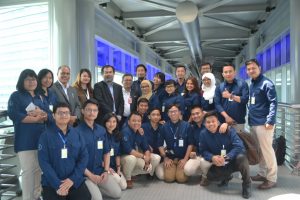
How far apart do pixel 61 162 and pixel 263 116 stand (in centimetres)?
243

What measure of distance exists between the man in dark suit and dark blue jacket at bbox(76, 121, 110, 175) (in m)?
0.62

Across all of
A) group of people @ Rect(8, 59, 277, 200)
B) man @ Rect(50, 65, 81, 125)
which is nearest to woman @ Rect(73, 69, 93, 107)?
group of people @ Rect(8, 59, 277, 200)

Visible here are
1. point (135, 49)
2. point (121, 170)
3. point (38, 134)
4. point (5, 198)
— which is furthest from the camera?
point (135, 49)

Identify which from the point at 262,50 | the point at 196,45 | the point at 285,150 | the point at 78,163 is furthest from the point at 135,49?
the point at 78,163

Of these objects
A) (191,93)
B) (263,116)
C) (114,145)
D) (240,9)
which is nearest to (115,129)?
(114,145)

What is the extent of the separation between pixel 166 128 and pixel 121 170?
848mm

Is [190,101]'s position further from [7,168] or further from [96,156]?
[7,168]

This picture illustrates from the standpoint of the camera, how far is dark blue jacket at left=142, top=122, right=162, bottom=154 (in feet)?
13.8

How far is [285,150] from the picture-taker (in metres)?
4.93

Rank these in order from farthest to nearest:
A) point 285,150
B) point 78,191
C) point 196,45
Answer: point 196,45 < point 285,150 < point 78,191

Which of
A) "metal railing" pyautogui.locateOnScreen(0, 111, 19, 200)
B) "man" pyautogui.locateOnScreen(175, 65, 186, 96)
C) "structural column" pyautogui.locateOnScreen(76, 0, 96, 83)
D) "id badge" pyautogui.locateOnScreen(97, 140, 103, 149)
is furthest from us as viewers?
"structural column" pyautogui.locateOnScreen(76, 0, 96, 83)

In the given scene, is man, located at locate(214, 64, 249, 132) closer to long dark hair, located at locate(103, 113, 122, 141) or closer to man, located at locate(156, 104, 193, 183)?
man, located at locate(156, 104, 193, 183)

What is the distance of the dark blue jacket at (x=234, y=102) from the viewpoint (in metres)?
3.74

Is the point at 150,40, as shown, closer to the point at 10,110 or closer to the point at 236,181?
the point at 236,181
